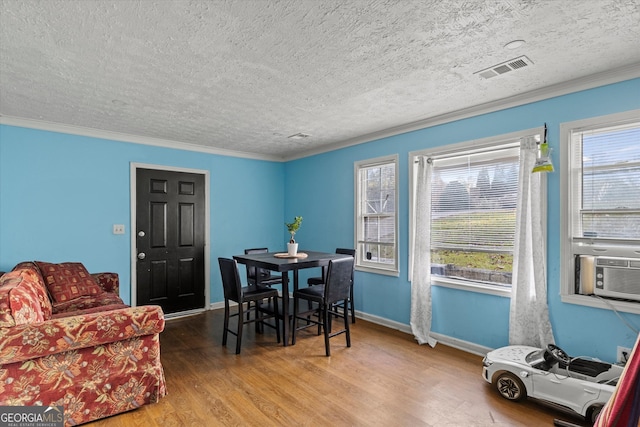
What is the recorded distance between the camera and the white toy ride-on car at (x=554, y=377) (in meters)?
2.10

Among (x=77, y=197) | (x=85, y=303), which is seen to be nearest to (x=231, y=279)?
(x=85, y=303)

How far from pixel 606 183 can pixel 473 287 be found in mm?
1412

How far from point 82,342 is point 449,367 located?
2.91m

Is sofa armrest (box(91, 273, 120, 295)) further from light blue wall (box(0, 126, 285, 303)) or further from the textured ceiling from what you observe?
the textured ceiling

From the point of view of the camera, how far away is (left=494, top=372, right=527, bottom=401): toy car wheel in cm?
238

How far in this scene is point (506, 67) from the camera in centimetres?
243

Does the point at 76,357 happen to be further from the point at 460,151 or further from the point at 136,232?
the point at 460,151

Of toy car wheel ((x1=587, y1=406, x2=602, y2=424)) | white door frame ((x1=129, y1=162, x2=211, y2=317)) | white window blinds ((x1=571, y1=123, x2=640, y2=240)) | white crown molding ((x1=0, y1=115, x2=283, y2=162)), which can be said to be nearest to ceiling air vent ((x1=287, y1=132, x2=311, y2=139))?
white crown molding ((x1=0, y1=115, x2=283, y2=162))

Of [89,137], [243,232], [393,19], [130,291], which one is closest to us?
[393,19]

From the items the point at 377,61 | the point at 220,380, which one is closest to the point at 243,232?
the point at 220,380

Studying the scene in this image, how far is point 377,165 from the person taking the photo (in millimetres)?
4344

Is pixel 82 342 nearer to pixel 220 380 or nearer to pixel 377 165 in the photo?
pixel 220 380

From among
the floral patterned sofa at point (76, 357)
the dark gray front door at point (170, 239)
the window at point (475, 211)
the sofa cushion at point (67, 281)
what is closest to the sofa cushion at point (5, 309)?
the floral patterned sofa at point (76, 357)

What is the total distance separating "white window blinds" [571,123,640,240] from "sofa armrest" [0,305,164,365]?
3.45m
